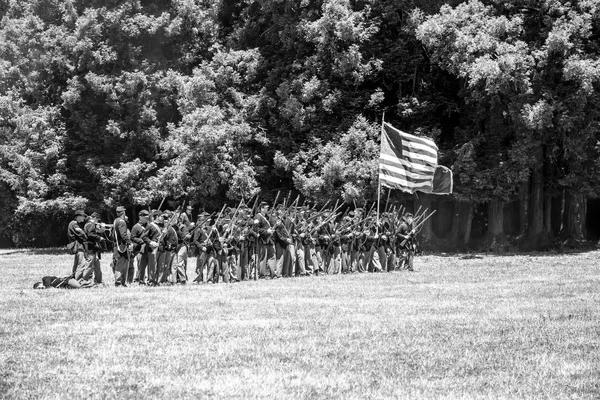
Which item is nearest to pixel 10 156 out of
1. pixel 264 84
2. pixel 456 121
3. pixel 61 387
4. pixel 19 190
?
pixel 19 190

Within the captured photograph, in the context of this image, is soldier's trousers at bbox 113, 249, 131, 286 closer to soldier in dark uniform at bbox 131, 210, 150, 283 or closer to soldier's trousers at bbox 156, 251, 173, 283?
soldier in dark uniform at bbox 131, 210, 150, 283

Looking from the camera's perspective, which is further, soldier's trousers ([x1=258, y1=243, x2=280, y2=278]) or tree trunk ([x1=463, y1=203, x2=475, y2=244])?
tree trunk ([x1=463, y1=203, x2=475, y2=244])

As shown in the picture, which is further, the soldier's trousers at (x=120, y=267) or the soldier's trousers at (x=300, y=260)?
the soldier's trousers at (x=300, y=260)

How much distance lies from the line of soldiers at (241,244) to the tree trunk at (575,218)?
12359 millimetres

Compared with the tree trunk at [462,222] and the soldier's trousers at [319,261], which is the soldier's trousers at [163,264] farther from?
the tree trunk at [462,222]

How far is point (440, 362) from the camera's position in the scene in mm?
10078

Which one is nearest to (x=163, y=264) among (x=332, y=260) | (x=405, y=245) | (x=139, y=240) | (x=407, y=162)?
(x=139, y=240)

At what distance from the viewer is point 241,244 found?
23.1 m

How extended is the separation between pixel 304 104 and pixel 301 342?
29.2 metres

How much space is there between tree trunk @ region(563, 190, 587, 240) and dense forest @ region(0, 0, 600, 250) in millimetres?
104

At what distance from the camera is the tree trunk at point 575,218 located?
38.1m

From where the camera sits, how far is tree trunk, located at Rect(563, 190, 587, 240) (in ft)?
125

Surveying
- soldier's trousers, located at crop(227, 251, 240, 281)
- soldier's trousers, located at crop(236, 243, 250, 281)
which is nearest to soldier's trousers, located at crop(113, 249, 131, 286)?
soldier's trousers, located at crop(227, 251, 240, 281)

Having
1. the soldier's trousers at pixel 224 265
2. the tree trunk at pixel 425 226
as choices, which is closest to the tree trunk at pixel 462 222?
the tree trunk at pixel 425 226
